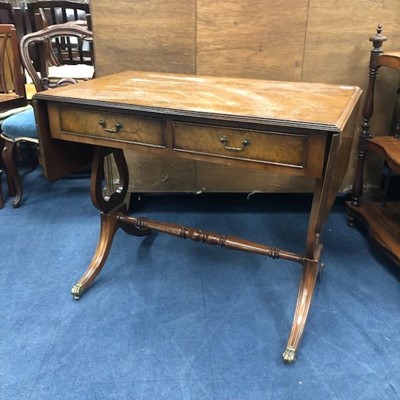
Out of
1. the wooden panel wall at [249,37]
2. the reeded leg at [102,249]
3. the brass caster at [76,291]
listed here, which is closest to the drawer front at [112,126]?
the reeded leg at [102,249]

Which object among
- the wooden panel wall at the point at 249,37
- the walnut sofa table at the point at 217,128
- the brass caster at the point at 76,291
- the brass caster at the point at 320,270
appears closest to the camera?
the walnut sofa table at the point at 217,128

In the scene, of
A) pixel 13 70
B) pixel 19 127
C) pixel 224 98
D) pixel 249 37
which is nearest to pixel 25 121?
pixel 19 127

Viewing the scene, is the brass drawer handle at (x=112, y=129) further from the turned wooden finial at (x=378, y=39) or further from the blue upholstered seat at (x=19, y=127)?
the turned wooden finial at (x=378, y=39)

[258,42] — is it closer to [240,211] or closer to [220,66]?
[220,66]

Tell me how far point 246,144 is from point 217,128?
0.10m

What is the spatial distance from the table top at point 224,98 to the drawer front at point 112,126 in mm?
52

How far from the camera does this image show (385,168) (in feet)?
8.34

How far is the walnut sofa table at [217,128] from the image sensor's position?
4.15 ft

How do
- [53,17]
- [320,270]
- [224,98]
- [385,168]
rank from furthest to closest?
[53,17] → [385,168] → [320,270] → [224,98]

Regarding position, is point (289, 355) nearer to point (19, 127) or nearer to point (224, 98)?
point (224, 98)

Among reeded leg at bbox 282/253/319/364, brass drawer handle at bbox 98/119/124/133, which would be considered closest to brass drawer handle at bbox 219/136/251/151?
brass drawer handle at bbox 98/119/124/133

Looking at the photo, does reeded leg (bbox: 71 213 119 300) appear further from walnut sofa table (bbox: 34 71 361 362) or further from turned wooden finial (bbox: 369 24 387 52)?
turned wooden finial (bbox: 369 24 387 52)

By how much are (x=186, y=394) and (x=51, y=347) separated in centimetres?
54

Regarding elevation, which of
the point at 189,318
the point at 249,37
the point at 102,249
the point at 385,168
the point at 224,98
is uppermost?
the point at 249,37
